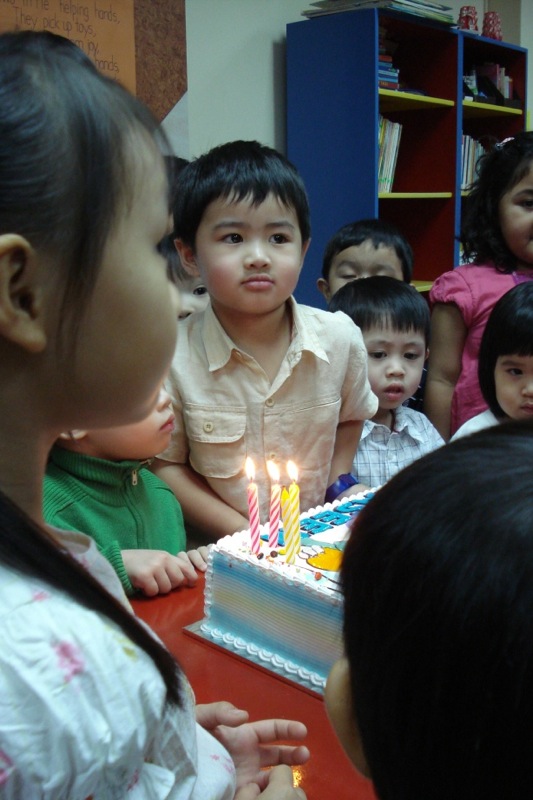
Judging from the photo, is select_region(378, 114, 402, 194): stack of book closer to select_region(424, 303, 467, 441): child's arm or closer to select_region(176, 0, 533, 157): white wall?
select_region(176, 0, 533, 157): white wall

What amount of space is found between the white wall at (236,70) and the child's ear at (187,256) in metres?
1.63

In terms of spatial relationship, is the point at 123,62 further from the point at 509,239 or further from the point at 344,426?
the point at 344,426

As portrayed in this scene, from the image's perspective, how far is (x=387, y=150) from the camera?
3895mm

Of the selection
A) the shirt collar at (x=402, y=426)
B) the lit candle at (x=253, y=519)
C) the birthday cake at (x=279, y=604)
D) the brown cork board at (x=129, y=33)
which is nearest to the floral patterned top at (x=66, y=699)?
the birthday cake at (x=279, y=604)

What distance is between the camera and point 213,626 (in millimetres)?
1125

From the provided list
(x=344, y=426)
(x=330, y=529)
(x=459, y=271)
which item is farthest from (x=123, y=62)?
A: (x=330, y=529)

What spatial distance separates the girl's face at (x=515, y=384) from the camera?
5.94 feet

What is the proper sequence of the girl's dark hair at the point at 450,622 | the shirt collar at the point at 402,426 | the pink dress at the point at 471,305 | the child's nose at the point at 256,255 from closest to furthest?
1. the girl's dark hair at the point at 450,622
2. the child's nose at the point at 256,255
3. the shirt collar at the point at 402,426
4. the pink dress at the point at 471,305

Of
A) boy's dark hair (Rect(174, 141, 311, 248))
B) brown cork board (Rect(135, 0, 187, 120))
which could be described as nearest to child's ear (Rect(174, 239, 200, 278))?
boy's dark hair (Rect(174, 141, 311, 248))

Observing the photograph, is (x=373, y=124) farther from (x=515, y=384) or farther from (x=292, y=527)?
(x=292, y=527)

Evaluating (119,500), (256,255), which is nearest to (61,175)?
(119,500)

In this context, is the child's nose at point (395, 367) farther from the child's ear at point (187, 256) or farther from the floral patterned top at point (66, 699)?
the floral patterned top at point (66, 699)

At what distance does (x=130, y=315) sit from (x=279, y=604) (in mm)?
606

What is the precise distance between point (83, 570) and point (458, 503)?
0.89 ft
